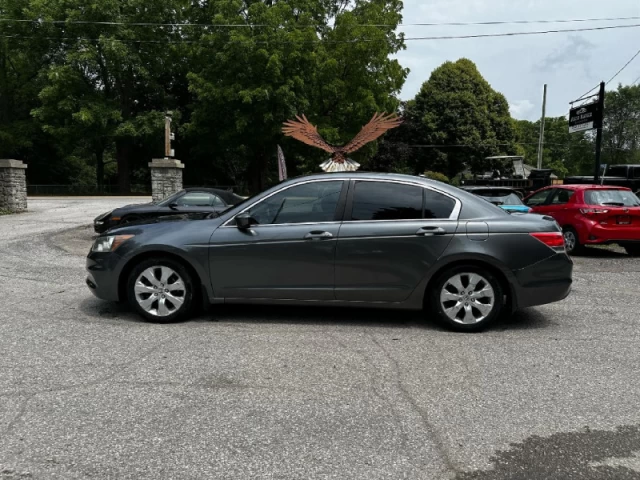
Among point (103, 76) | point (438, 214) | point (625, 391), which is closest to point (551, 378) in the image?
point (625, 391)

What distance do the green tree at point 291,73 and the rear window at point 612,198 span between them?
19032 mm

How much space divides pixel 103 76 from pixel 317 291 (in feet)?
132

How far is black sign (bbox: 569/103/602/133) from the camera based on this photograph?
15469 mm

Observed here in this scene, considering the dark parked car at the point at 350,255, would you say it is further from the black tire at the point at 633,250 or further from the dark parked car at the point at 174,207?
the black tire at the point at 633,250

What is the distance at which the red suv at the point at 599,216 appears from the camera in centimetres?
1038

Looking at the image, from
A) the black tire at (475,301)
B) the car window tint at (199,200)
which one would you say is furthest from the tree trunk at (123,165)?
the black tire at (475,301)

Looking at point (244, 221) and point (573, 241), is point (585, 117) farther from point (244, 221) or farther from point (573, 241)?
point (244, 221)

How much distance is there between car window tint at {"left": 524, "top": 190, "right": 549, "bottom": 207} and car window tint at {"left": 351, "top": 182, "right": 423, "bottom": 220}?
803 centimetres

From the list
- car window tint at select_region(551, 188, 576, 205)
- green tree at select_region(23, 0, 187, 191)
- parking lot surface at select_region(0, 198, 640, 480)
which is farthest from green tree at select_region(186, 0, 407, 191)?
parking lot surface at select_region(0, 198, 640, 480)

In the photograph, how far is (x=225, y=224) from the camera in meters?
5.48

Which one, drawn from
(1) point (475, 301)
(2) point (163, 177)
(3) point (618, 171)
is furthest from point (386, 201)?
(3) point (618, 171)

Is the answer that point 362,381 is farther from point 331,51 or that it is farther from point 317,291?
point 331,51

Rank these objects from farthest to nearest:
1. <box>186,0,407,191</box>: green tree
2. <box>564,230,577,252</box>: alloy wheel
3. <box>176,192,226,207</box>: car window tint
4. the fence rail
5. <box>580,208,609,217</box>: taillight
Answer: the fence rail, <box>186,0,407,191</box>: green tree, <box>176,192,226,207</box>: car window tint, <box>564,230,577,252</box>: alloy wheel, <box>580,208,609,217</box>: taillight

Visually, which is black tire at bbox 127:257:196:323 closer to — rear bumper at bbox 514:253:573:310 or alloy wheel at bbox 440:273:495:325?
alloy wheel at bbox 440:273:495:325
